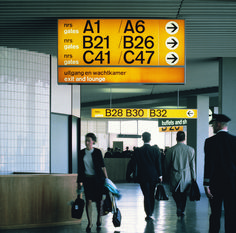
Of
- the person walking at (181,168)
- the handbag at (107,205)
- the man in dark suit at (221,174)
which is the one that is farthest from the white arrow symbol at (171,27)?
the handbag at (107,205)

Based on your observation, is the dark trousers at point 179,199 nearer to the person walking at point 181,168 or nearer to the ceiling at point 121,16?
the person walking at point 181,168

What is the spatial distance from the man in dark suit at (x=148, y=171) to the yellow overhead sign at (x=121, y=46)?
2258mm

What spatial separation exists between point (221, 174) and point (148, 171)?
3.20m

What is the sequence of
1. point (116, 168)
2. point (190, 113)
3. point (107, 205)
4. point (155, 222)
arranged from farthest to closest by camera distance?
point (116, 168)
point (190, 113)
point (155, 222)
point (107, 205)

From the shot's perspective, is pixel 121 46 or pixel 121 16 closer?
pixel 121 46

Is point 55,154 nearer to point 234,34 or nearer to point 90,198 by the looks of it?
point 90,198

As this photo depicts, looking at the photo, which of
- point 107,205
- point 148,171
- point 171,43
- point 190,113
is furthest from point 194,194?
point 190,113

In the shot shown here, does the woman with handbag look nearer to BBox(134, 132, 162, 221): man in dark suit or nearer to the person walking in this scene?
BBox(134, 132, 162, 221): man in dark suit

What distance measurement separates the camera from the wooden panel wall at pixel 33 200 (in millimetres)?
7148

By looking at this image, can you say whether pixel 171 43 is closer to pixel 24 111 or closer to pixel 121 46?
pixel 121 46

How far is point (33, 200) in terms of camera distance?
730 centimetres

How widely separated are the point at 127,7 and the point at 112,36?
0.47 meters

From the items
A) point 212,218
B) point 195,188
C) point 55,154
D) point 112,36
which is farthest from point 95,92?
point 212,218

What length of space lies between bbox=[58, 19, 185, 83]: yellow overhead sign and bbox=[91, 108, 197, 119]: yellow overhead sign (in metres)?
7.89
